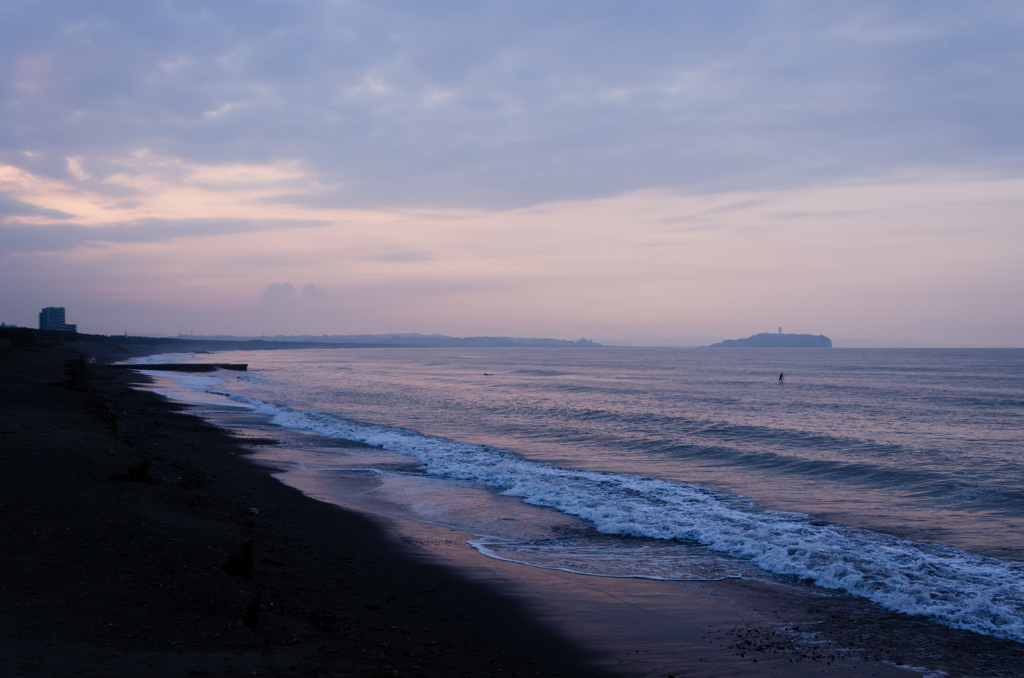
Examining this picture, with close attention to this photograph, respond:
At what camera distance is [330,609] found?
7.82 metres

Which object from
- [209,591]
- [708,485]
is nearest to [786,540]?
[708,485]

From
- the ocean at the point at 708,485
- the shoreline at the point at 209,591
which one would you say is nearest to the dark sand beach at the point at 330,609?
the shoreline at the point at 209,591

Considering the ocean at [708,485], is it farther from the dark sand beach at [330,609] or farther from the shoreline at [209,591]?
the shoreline at [209,591]

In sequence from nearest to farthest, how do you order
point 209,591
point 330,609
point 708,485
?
point 209,591, point 330,609, point 708,485

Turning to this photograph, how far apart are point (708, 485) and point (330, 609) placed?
13226 mm

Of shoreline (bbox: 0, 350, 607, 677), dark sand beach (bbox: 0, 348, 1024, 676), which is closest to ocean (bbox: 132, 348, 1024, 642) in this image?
dark sand beach (bbox: 0, 348, 1024, 676)

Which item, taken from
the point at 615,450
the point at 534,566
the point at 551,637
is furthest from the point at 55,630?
the point at 615,450

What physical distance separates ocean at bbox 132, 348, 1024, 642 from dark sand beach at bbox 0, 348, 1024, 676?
43.5 inches

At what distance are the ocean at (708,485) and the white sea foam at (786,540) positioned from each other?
0.16ft

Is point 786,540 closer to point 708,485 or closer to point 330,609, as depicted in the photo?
point 708,485

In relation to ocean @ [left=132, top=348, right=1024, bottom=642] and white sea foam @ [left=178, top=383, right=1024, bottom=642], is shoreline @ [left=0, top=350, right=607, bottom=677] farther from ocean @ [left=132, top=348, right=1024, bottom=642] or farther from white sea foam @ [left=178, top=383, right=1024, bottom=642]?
white sea foam @ [left=178, top=383, right=1024, bottom=642]

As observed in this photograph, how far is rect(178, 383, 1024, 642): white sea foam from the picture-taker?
31.0ft

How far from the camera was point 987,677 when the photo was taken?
287 inches

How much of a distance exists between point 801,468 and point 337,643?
1841 centimetres
